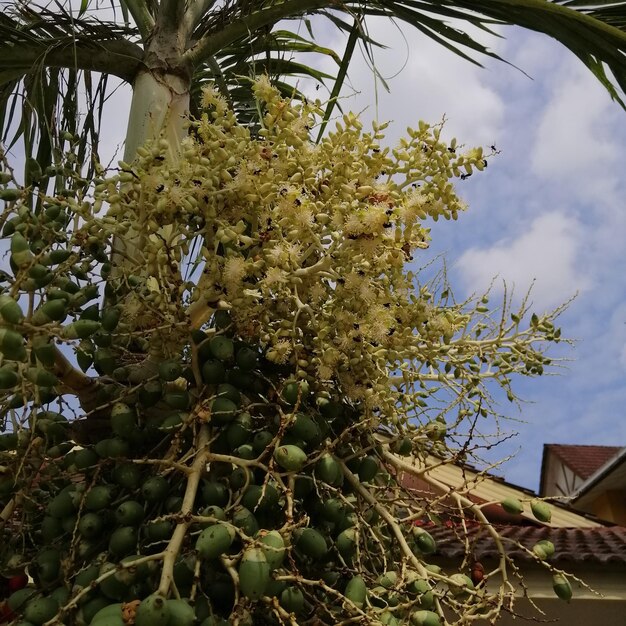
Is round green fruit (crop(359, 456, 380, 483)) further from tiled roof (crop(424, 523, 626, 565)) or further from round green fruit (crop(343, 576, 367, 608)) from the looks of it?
tiled roof (crop(424, 523, 626, 565))

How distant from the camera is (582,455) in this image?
43.8 feet

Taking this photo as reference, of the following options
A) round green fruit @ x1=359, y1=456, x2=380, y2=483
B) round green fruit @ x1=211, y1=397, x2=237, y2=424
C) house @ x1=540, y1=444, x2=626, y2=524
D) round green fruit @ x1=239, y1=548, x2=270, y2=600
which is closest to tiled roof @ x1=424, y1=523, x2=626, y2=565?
round green fruit @ x1=359, y1=456, x2=380, y2=483

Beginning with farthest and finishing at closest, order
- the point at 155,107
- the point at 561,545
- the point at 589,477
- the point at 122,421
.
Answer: the point at 589,477 → the point at 561,545 → the point at 155,107 → the point at 122,421

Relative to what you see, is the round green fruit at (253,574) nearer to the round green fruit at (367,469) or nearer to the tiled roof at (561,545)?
the round green fruit at (367,469)

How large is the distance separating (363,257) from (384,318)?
126 millimetres

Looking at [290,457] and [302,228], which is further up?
[302,228]

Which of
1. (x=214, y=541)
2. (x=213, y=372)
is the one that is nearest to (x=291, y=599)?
(x=214, y=541)

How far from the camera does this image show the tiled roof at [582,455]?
496 inches

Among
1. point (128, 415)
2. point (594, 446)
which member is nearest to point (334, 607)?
point (128, 415)

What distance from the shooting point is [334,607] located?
4.20 feet

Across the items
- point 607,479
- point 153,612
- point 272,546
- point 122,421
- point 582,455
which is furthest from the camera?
point 582,455

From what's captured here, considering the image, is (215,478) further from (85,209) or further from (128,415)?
(85,209)

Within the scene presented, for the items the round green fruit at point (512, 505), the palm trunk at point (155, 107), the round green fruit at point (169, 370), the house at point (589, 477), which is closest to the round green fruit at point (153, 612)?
the round green fruit at point (169, 370)

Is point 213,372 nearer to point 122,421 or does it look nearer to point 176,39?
point 122,421
